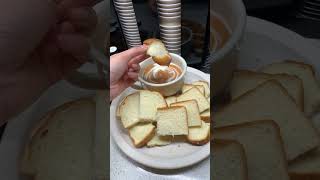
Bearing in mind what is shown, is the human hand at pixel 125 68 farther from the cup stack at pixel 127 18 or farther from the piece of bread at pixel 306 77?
the piece of bread at pixel 306 77

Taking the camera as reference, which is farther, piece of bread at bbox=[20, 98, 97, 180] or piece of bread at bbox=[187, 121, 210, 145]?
piece of bread at bbox=[187, 121, 210, 145]

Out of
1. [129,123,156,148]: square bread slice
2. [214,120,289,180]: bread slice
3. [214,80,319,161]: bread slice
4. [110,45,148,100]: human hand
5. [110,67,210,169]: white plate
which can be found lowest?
[110,67,210,169]: white plate

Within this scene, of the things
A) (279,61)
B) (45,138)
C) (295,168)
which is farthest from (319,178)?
(45,138)

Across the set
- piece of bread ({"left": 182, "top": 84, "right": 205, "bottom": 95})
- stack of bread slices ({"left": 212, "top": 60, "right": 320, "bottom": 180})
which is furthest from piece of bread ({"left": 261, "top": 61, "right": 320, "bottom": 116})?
piece of bread ({"left": 182, "top": 84, "right": 205, "bottom": 95})

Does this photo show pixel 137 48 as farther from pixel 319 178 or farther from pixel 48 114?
pixel 319 178

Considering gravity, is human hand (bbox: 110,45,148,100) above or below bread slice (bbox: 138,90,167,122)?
above

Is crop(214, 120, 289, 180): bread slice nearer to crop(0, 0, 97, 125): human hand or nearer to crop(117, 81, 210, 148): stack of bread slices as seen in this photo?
crop(117, 81, 210, 148): stack of bread slices

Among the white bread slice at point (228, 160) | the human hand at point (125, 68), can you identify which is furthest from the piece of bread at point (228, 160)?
the human hand at point (125, 68)
